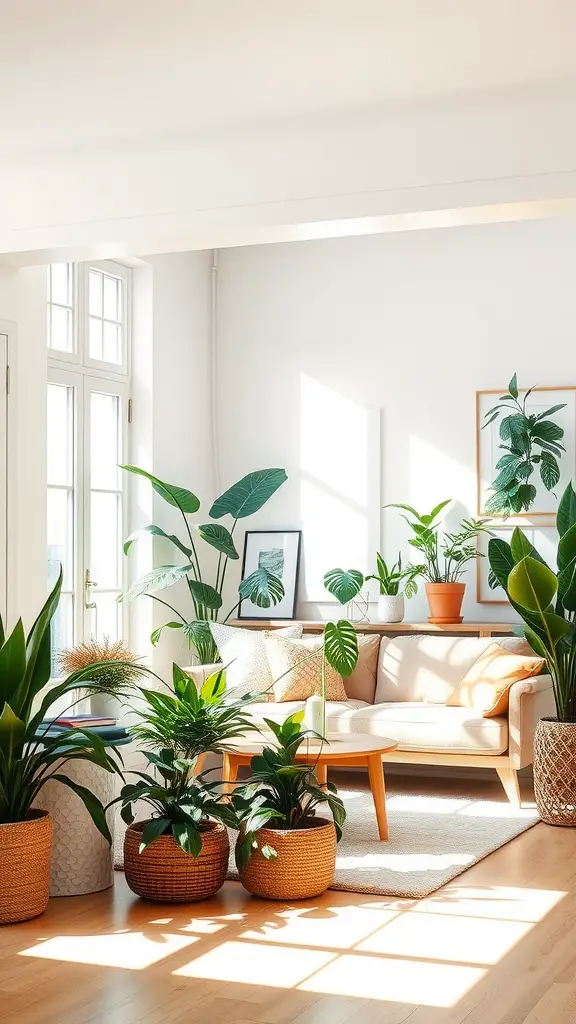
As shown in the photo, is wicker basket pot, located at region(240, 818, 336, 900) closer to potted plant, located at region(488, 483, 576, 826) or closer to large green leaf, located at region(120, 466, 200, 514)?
potted plant, located at region(488, 483, 576, 826)

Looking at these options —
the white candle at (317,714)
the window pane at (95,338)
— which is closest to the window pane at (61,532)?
the window pane at (95,338)

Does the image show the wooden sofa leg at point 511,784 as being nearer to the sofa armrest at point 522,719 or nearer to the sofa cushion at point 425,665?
the sofa armrest at point 522,719

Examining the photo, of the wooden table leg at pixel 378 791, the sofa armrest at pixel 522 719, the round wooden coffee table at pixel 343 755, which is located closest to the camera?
the round wooden coffee table at pixel 343 755

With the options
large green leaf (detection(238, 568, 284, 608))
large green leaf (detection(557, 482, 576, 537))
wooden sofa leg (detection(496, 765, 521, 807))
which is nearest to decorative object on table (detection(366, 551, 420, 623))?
large green leaf (detection(238, 568, 284, 608))

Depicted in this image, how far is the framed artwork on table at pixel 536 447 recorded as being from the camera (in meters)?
7.09

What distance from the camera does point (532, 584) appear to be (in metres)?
5.66

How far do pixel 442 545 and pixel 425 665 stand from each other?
0.86 m

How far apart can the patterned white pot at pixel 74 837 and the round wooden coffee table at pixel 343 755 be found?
0.82 meters

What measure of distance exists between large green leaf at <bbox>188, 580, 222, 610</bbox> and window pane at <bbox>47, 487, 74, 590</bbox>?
0.76 meters

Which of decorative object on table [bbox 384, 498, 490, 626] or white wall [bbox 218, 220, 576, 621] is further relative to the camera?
white wall [bbox 218, 220, 576, 621]

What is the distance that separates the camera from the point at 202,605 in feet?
23.9

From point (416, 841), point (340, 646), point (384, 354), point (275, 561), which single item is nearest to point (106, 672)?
point (416, 841)

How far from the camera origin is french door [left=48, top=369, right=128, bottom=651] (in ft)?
22.1

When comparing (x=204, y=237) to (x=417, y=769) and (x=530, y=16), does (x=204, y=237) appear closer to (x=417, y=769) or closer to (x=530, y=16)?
(x=530, y=16)
